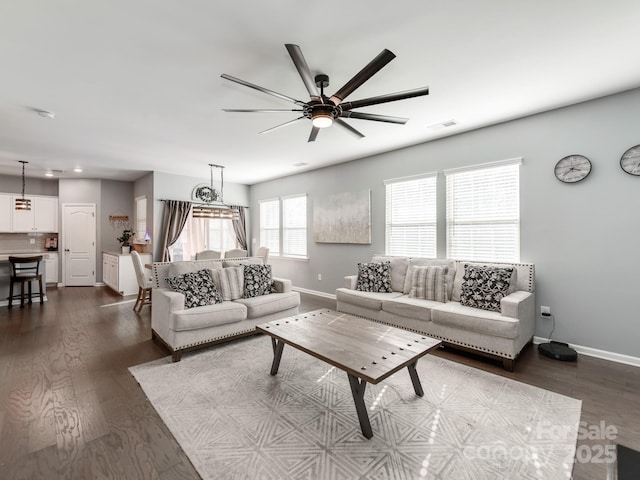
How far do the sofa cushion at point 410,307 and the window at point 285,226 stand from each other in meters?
3.06

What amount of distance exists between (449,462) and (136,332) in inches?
157

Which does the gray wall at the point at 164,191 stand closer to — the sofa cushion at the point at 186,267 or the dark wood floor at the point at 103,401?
the dark wood floor at the point at 103,401

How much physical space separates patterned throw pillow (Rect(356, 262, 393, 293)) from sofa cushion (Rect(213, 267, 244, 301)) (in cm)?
178

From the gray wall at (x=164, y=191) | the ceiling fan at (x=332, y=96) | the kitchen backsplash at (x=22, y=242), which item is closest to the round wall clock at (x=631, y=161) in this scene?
the ceiling fan at (x=332, y=96)

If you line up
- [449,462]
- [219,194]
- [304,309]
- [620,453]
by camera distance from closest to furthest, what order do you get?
[620,453], [449,462], [304,309], [219,194]

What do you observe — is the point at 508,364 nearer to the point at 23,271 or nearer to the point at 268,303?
the point at 268,303

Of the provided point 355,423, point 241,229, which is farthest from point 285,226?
point 355,423

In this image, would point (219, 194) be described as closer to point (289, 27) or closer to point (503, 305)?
point (289, 27)

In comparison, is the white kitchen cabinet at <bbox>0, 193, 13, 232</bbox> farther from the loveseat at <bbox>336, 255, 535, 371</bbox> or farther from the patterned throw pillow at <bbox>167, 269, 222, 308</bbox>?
the loveseat at <bbox>336, 255, 535, 371</bbox>

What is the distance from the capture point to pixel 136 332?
12.8ft

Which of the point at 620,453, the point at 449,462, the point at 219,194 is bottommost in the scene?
the point at 449,462

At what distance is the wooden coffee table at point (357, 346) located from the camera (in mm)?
1899

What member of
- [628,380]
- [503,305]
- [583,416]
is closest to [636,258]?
[628,380]

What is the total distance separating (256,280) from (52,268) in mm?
6704
